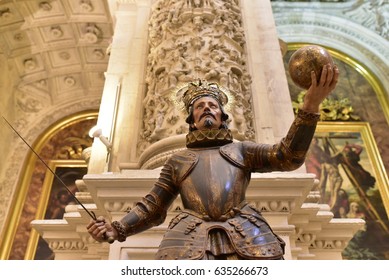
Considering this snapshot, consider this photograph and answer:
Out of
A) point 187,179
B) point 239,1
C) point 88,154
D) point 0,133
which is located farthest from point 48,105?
point 187,179

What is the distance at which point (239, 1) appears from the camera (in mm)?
5781

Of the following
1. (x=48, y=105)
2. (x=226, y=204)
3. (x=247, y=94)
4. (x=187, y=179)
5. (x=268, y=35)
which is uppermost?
(x=48, y=105)

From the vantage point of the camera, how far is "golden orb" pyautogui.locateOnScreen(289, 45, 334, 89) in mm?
1872

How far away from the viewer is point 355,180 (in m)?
9.62

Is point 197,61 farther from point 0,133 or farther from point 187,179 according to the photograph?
point 0,133

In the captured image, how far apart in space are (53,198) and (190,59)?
731cm

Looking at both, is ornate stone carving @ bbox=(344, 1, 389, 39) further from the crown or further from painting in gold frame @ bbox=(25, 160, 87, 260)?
the crown

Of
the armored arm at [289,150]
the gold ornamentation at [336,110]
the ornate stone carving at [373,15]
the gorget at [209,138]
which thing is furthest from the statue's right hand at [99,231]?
the ornate stone carving at [373,15]

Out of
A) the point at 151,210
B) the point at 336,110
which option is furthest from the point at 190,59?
the point at 336,110

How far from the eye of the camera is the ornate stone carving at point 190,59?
4.27 meters

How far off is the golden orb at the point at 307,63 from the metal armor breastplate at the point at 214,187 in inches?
21.5

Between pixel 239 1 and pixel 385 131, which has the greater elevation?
pixel 385 131
